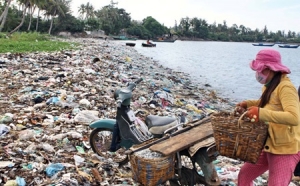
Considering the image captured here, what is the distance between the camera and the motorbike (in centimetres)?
267

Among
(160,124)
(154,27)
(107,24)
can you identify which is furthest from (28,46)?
(154,27)

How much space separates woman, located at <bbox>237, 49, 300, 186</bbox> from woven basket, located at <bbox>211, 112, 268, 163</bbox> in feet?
0.22

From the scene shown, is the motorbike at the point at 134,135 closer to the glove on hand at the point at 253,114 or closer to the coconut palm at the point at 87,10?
the glove on hand at the point at 253,114

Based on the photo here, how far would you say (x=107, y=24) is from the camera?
77875mm

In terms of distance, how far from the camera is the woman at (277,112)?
2037 millimetres

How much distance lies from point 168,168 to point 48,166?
1529mm

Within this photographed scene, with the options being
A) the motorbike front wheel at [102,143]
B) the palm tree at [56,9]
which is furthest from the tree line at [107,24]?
the motorbike front wheel at [102,143]

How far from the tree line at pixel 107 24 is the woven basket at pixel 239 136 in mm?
26492

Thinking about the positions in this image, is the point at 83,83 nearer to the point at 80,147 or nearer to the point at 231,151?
the point at 80,147

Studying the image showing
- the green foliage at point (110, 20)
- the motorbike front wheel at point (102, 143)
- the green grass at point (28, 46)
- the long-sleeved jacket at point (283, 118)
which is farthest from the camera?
the green foliage at point (110, 20)

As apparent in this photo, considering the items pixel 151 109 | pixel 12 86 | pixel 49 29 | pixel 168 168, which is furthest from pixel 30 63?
pixel 49 29

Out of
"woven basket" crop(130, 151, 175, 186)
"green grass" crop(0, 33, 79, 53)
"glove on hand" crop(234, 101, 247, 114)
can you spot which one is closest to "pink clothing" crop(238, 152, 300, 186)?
"glove on hand" crop(234, 101, 247, 114)

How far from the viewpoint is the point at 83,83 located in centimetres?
777

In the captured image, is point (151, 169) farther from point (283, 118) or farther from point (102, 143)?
point (102, 143)
